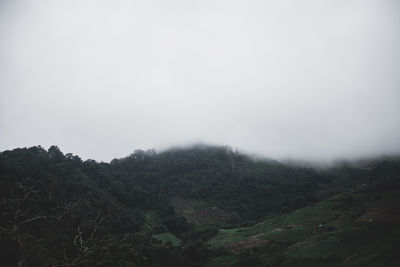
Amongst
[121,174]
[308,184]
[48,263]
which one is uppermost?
[121,174]

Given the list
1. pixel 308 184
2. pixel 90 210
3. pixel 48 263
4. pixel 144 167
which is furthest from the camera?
pixel 144 167

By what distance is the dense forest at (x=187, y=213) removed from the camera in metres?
35.7

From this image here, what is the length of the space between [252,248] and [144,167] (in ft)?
397

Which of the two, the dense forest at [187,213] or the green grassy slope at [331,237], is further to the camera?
the green grassy slope at [331,237]

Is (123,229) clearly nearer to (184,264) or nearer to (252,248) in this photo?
(184,264)

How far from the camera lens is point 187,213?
408 feet

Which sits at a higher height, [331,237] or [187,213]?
[187,213]

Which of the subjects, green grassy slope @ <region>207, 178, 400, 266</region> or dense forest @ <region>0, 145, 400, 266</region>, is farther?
green grassy slope @ <region>207, 178, 400, 266</region>

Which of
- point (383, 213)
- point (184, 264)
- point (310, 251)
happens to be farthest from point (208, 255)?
point (383, 213)

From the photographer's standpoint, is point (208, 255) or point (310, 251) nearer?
point (310, 251)

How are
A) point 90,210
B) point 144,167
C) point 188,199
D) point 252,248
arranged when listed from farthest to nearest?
point 144,167
point 188,199
point 90,210
point 252,248

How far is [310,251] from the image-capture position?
54.7m

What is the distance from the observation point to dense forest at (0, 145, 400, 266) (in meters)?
35.7

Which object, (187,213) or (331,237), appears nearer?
(331,237)
